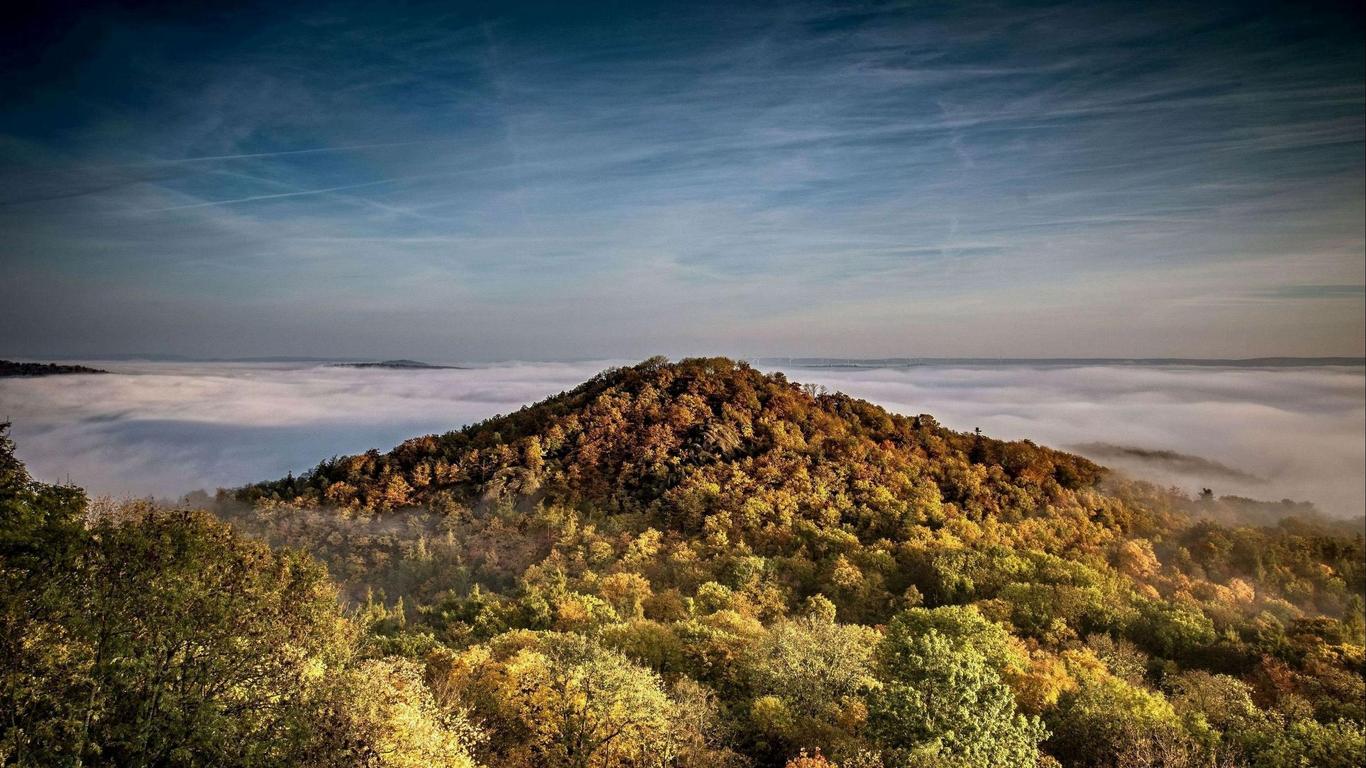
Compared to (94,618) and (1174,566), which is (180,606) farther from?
(1174,566)

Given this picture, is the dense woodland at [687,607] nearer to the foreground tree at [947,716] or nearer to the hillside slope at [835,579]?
the foreground tree at [947,716]

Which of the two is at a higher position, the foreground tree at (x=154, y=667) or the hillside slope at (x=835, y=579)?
the foreground tree at (x=154, y=667)

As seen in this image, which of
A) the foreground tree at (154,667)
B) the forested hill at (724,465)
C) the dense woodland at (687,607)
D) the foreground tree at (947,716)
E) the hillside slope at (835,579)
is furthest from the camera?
the forested hill at (724,465)

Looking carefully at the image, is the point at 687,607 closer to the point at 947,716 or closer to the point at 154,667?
the point at 947,716

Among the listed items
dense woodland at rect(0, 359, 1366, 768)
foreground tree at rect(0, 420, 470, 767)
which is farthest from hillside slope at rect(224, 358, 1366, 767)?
foreground tree at rect(0, 420, 470, 767)

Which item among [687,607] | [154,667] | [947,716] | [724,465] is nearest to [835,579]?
[687,607]

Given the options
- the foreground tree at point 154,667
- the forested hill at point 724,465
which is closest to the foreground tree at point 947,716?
the foreground tree at point 154,667

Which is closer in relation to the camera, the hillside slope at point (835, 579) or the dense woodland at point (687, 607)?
the dense woodland at point (687, 607)

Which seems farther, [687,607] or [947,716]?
[687,607]

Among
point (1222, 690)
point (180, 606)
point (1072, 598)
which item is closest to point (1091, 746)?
point (1222, 690)
